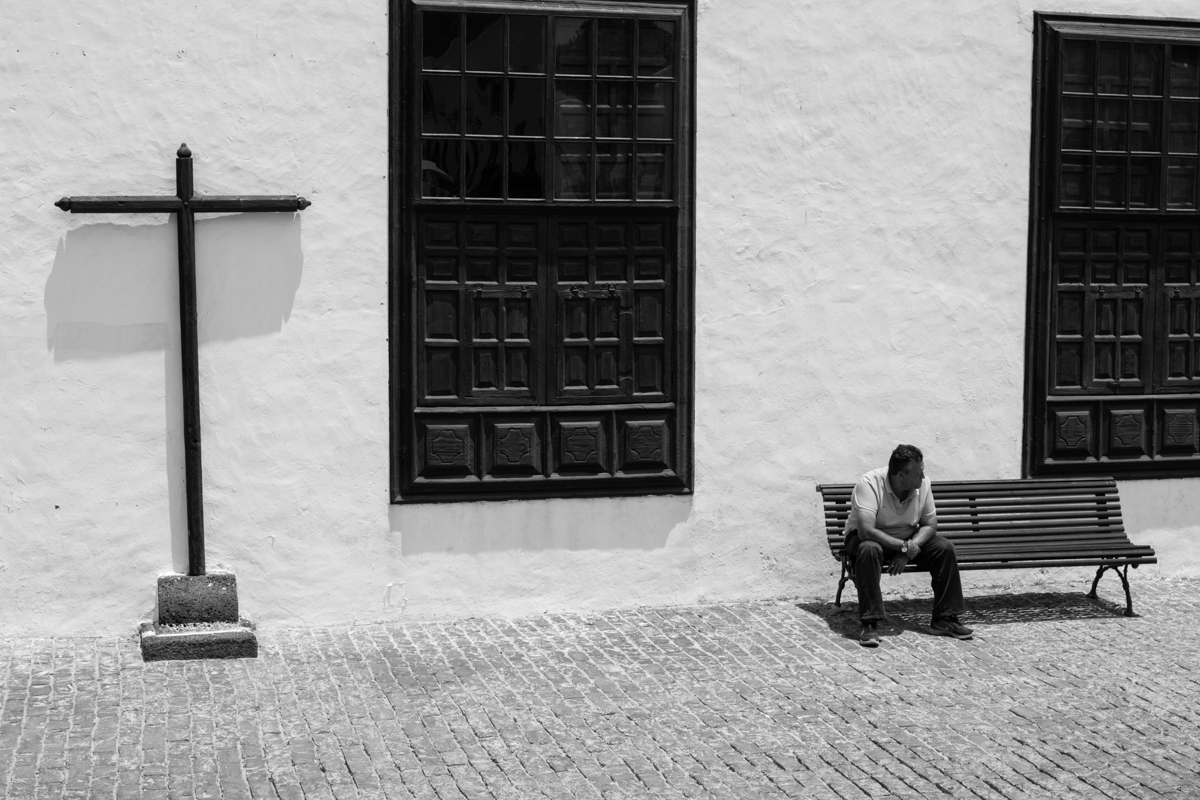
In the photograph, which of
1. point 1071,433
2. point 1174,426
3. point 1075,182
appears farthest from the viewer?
point 1174,426

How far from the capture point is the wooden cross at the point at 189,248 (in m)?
8.08

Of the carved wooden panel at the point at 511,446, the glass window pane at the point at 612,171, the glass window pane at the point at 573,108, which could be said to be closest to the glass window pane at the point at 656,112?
the glass window pane at the point at 612,171

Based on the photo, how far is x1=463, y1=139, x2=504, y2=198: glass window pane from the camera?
28.5ft

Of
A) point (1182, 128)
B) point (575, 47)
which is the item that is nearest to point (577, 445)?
point (575, 47)

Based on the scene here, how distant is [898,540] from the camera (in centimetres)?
848

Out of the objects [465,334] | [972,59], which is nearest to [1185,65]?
[972,59]

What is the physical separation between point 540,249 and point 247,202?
5.43 feet

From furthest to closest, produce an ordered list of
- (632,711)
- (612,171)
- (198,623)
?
(612,171), (198,623), (632,711)

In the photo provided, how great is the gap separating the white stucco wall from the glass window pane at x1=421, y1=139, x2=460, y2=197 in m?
0.25

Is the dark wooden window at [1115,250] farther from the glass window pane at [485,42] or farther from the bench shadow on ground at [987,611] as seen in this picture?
the glass window pane at [485,42]

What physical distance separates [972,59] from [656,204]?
2132 mm

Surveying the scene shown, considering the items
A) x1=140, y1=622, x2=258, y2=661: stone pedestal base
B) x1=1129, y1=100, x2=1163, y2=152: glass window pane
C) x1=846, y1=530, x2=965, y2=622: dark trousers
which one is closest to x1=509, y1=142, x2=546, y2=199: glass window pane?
x1=846, y1=530, x2=965, y2=622: dark trousers

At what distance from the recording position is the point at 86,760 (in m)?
6.24

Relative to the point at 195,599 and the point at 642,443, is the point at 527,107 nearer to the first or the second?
the point at 642,443
